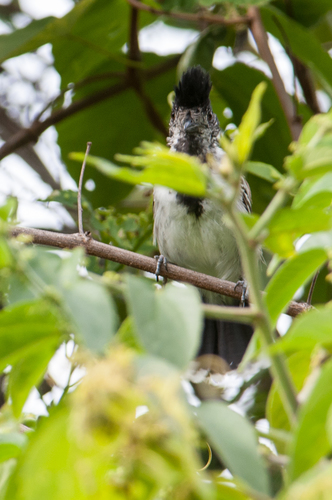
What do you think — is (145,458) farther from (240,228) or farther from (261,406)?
(261,406)

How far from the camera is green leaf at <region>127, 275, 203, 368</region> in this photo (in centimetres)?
51

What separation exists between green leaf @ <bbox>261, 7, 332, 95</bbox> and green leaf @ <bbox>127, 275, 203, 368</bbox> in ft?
5.96

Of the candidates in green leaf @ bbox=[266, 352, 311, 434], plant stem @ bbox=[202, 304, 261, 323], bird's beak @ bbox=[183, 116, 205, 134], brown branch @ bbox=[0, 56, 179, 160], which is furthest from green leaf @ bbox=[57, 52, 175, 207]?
plant stem @ bbox=[202, 304, 261, 323]

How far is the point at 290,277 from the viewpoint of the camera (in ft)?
2.31

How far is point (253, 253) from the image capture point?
594 mm

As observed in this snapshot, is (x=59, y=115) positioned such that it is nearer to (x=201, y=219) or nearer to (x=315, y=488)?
(x=201, y=219)

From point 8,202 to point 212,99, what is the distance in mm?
2456

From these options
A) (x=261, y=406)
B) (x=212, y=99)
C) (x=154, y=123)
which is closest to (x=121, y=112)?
(x=154, y=123)

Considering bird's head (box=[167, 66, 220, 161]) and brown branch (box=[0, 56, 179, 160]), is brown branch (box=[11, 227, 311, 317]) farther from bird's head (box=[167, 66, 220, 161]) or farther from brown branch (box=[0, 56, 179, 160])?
brown branch (box=[0, 56, 179, 160])

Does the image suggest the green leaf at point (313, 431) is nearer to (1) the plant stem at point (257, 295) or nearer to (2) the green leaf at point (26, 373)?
(1) the plant stem at point (257, 295)

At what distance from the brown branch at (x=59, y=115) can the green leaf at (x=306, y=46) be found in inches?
28.3

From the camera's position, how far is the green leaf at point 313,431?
0.54m

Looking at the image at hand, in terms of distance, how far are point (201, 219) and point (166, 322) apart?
2.19 metres

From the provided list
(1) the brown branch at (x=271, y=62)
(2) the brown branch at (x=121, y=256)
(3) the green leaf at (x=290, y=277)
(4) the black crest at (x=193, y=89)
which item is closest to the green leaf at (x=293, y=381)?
(3) the green leaf at (x=290, y=277)
